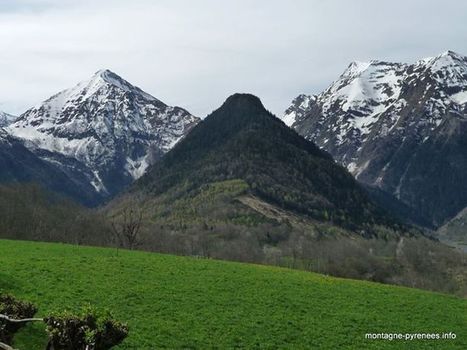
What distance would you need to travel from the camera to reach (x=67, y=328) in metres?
23.3

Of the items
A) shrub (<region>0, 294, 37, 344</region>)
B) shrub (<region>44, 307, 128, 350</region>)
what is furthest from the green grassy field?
shrub (<region>44, 307, 128, 350</region>)

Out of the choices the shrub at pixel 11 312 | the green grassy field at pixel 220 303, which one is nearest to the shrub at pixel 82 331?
the shrub at pixel 11 312

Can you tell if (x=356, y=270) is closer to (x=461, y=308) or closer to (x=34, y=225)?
(x=34, y=225)

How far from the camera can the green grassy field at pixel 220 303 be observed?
45031 mm

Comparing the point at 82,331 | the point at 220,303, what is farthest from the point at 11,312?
the point at 220,303

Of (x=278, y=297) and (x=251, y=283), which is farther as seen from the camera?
(x=251, y=283)

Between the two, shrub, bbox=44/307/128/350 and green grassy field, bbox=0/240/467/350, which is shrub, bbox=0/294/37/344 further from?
green grassy field, bbox=0/240/467/350

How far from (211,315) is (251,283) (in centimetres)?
1557

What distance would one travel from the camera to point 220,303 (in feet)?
178

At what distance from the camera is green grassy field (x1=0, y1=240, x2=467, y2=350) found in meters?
45.0

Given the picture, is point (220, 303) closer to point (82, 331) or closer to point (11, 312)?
point (11, 312)

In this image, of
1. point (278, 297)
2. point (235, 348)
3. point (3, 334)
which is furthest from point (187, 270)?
point (3, 334)

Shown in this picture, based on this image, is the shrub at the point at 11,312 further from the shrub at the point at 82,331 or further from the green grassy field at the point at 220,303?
the green grassy field at the point at 220,303

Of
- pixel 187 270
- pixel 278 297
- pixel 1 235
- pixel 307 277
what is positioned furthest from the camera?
pixel 1 235
